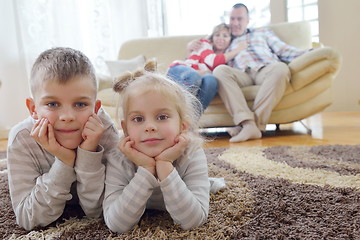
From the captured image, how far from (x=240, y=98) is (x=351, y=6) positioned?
2383 millimetres

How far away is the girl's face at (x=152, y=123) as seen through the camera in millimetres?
828

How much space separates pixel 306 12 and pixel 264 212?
12.9 feet

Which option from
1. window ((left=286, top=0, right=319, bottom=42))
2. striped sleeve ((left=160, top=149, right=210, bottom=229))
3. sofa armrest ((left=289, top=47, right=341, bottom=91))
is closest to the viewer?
striped sleeve ((left=160, top=149, right=210, bottom=229))

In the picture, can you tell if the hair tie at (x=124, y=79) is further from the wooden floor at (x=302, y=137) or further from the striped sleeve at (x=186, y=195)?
the wooden floor at (x=302, y=137)

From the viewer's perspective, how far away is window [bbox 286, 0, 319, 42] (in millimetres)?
4250

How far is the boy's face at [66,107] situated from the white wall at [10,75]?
2.92 meters

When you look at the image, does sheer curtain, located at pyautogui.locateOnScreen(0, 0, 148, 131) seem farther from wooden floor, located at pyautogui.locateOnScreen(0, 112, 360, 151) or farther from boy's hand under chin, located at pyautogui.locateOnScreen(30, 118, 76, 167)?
boy's hand under chin, located at pyautogui.locateOnScreen(30, 118, 76, 167)

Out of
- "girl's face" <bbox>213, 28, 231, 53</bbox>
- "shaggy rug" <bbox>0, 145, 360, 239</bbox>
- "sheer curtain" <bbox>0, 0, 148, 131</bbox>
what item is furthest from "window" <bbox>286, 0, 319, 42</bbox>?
"shaggy rug" <bbox>0, 145, 360, 239</bbox>

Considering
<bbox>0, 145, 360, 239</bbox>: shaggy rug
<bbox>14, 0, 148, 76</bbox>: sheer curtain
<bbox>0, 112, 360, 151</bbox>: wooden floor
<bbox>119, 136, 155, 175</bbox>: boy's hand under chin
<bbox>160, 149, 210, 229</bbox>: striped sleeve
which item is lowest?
<bbox>0, 112, 360, 151</bbox>: wooden floor

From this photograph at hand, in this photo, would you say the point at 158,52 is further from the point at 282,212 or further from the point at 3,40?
the point at 282,212

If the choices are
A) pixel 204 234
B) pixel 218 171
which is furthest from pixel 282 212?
pixel 218 171

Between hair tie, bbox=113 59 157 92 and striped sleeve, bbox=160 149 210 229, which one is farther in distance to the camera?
hair tie, bbox=113 59 157 92

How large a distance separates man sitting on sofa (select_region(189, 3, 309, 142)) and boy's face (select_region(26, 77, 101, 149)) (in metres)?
1.61

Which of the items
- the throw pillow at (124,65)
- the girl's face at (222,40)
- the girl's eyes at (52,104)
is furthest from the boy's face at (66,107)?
the throw pillow at (124,65)
